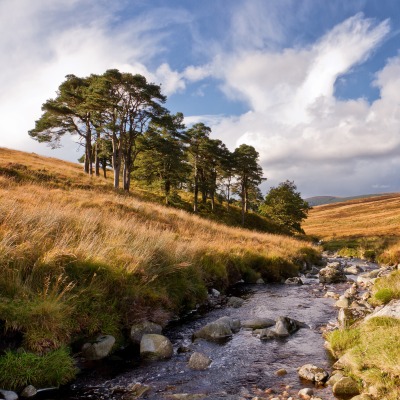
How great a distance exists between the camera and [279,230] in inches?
2357

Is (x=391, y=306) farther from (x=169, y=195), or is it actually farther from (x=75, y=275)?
(x=169, y=195)

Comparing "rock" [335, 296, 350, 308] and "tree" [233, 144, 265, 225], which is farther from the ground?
"tree" [233, 144, 265, 225]

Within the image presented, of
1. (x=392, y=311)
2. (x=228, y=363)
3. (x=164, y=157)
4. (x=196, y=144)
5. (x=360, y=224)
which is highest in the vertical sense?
(x=196, y=144)

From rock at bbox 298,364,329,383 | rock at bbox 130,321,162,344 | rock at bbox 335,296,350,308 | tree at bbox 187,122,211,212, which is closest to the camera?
rock at bbox 298,364,329,383

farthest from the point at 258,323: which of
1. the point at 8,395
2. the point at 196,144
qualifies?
the point at 196,144

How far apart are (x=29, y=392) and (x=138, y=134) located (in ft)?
124

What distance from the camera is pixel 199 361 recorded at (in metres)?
6.94

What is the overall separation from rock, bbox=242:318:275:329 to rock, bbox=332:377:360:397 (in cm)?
393

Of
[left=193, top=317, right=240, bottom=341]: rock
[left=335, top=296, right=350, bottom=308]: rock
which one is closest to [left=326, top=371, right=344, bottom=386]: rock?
[left=193, top=317, right=240, bottom=341]: rock

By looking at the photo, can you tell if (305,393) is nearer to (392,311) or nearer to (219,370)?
(219,370)

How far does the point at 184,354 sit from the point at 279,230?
54443 mm

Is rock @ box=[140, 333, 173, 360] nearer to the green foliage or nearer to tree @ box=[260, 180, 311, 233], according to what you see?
the green foliage

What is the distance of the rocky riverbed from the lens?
5816 mm

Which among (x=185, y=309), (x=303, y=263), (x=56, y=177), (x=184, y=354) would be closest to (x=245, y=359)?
(x=184, y=354)
